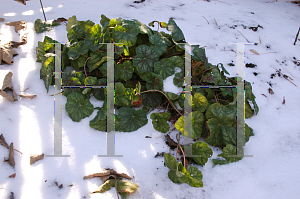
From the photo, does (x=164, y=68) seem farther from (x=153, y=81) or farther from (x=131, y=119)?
(x=131, y=119)

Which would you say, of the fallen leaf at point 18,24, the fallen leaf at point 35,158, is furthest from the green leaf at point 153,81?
the fallen leaf at point 18,24

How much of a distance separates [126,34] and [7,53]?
0.99m

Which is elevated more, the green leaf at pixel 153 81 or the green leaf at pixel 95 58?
the green leaf at pixel 95 58

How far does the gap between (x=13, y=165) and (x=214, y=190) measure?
1120mm

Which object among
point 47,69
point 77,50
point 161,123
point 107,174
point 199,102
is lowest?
point 107,174

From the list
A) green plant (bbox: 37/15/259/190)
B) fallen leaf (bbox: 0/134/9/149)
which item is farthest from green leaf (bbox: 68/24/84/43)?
fallen leaf (bbox: 0/134/9/149)

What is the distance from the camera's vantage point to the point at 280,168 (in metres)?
1.37

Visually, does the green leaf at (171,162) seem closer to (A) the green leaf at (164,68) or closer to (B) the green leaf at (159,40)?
(A) the green leaf at (164,68)

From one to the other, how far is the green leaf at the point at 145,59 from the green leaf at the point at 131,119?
0.30 m

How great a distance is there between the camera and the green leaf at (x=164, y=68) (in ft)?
5.17

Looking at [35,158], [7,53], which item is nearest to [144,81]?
[35,158]

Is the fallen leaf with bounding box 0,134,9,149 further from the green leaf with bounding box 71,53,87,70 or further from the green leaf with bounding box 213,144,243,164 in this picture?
the green leaf with bounding box 213,144,243,164

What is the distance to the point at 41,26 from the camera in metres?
2.10

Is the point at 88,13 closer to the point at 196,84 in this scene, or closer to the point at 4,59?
the point at 4,59
